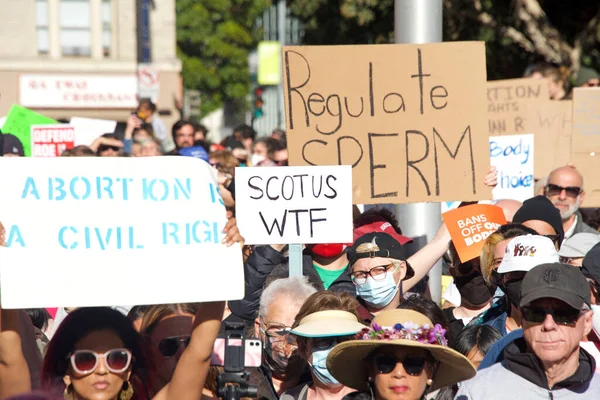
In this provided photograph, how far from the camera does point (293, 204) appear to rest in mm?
5305

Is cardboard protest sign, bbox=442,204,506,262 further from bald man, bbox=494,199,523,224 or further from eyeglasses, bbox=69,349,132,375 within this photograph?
eyeglasses, bbox=69,349,132,375

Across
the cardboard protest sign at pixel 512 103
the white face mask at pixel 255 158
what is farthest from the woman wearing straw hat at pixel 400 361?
the white face mask at pixel 255 158

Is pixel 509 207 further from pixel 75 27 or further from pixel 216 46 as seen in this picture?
pixel 216 46

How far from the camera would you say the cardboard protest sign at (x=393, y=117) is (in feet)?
20.3

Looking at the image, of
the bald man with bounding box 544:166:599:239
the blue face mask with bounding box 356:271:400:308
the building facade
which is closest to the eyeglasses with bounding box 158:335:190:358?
the blue face mask with bounding box 356:271:400:308

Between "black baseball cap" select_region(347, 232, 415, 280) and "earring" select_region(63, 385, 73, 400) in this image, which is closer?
"earring" select_region(63, 385, 73, 400)

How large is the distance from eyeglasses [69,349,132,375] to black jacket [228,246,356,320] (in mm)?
1867

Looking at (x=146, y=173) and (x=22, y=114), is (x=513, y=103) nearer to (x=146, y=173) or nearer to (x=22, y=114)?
(x=22, y=114)

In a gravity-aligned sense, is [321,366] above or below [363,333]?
below

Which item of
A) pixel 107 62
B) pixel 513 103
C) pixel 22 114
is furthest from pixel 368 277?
pixel 107 62

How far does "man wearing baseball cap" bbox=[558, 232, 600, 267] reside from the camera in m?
5.82

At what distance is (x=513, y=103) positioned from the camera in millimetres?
9266

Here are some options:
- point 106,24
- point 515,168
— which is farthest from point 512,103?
point 106,24

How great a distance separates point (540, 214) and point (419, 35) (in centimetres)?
136
